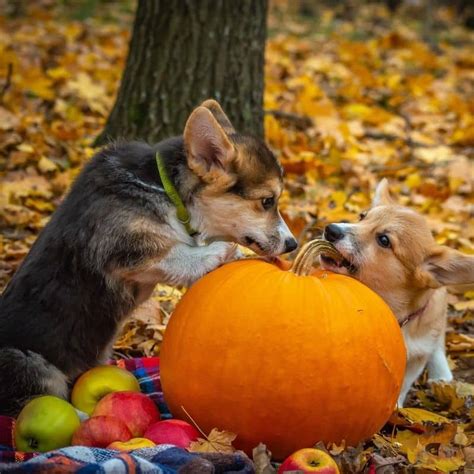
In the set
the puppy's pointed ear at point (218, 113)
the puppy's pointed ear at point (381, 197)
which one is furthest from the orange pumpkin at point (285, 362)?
the puppy's pointed ear at point (381, 197)

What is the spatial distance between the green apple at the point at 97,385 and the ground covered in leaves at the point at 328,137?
2.74 feet

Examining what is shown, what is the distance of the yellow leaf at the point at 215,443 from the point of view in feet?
11.0

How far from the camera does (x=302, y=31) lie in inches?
599

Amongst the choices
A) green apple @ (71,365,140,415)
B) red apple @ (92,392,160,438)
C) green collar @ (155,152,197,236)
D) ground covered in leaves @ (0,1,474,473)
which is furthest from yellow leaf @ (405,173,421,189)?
red apple @ (92,392,160,438)

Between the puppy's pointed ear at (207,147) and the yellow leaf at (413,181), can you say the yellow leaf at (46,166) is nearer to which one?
the puppy's pointed ear at (207,147)

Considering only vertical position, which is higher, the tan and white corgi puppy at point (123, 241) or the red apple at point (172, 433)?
the tan and white corgi puppy at point (123, 241)

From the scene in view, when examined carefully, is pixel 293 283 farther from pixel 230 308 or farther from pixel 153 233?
pixel 153 233

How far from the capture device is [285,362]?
3391 millimetres

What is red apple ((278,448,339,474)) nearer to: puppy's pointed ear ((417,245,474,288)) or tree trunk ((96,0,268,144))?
puppy's pointed ear ((417,245,474,288))

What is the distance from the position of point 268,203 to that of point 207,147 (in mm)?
432

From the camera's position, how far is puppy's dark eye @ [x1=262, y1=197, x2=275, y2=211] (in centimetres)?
412

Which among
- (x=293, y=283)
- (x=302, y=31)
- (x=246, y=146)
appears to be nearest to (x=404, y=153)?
(x=246, y=146)

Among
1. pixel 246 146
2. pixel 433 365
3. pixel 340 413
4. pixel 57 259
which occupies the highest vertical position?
pixel 246 146

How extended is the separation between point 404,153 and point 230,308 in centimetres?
538
